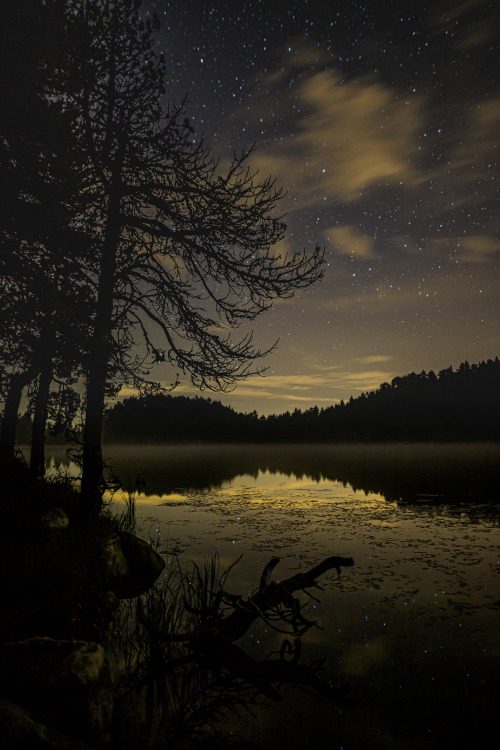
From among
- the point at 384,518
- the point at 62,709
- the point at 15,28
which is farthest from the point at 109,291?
the point at 384,518

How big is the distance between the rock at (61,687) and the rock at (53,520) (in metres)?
5.93

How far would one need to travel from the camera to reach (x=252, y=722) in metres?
4.80

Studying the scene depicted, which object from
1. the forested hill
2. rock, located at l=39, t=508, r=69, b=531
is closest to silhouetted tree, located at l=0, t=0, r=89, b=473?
rock, located at l=39, t=508, r=69, b=531

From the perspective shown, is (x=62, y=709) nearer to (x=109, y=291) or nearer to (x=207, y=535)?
(x=109, y=291)

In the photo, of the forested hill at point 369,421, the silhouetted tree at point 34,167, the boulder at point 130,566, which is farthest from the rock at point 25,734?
the forested hill at point 369,421

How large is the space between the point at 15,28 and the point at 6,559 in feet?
31.8

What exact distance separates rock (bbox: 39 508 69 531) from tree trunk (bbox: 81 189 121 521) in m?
0.95

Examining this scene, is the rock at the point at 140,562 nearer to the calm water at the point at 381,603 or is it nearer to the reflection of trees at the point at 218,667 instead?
the calm water at the point at 381,603

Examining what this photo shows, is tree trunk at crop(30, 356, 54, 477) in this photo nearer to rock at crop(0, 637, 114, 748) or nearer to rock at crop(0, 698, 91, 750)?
rock at crop(0, 637, 114, 748)

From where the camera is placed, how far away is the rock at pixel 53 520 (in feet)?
32.2

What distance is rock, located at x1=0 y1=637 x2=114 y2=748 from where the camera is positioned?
3.85m

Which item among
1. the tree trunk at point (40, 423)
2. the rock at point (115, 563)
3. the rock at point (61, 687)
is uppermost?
the tree trunk at point (40, 423)

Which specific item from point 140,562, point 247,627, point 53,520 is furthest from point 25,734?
point 140,562

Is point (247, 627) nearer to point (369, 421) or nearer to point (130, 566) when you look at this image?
point (130, 566)
